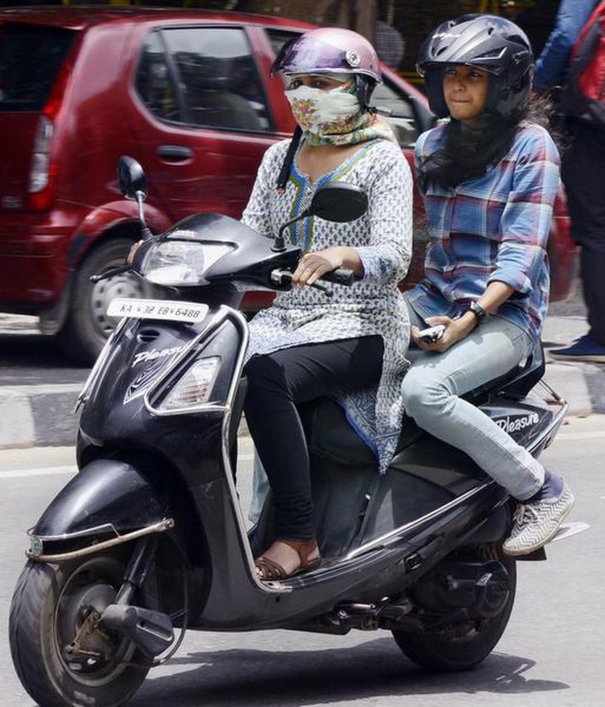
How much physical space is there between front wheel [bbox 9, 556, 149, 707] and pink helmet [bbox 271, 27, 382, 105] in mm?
1256

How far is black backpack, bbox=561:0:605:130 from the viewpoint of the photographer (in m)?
7.87

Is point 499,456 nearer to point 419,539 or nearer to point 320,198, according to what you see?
point 419,539

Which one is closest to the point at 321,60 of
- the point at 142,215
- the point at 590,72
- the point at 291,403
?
the point at 142,215

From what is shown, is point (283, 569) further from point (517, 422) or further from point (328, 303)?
point (517, 422)

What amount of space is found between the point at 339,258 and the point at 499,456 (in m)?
0.71

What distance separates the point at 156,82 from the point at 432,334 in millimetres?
Result: 4346

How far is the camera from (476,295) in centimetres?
447

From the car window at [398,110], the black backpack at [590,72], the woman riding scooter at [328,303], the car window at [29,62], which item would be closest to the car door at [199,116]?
the car window at [29,62]

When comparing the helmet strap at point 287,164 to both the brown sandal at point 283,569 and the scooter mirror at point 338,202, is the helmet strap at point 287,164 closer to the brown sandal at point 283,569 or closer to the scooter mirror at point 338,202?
the scooter mirror at point 338,202

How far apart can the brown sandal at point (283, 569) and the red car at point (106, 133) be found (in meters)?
3.98

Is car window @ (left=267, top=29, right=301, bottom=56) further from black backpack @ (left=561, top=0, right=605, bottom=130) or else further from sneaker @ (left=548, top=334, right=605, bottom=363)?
sneaker @ (left=548, top=334, right=605, bottom=363)

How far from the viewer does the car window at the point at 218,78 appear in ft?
27.7

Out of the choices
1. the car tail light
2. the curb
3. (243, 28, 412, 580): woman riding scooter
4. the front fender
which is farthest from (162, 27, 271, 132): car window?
the front fender

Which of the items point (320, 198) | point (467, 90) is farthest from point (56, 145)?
point (320, 198)
